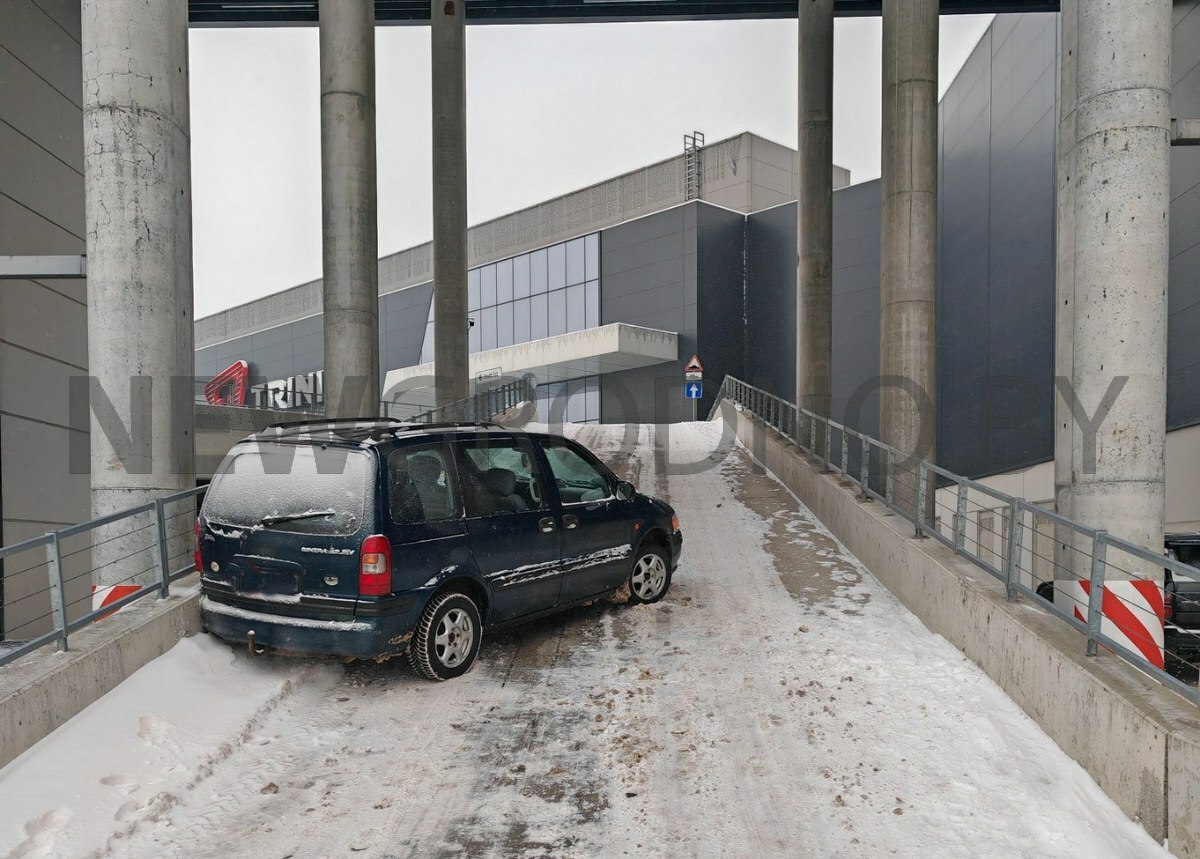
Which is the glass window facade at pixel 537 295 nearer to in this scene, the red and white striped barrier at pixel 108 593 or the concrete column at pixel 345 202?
the concrete column at pixel 345 202

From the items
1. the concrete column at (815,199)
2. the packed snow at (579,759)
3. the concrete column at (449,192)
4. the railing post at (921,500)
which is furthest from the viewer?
the concrete column at (449,192)

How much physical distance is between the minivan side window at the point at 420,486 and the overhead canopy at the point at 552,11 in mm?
22417

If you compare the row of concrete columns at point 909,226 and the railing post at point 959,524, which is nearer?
the railing post at point 959,524

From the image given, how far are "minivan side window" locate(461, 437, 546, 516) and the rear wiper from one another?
1.08 meters

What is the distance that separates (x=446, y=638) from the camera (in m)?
6.48

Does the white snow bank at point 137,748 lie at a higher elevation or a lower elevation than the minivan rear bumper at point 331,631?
lower

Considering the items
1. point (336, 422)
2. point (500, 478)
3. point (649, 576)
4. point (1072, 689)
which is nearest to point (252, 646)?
point (336, 422)

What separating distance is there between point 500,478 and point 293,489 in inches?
63.7

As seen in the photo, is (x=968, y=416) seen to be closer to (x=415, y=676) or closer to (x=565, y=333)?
(x=565, y=333)

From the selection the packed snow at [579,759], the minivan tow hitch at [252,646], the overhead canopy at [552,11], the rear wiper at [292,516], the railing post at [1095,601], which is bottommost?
the packed snow at [579,759]

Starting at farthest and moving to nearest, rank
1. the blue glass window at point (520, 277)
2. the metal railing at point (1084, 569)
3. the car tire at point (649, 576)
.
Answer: the blue glass window at point (520, 277) < the car tire at point (649, 576) < the metal railing at point (1084, 569)

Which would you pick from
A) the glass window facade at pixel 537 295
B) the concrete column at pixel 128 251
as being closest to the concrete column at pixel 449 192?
the concrete column at pixel 128 251

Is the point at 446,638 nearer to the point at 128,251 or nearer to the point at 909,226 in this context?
the point at 128,251

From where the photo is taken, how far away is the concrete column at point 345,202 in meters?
15.6
